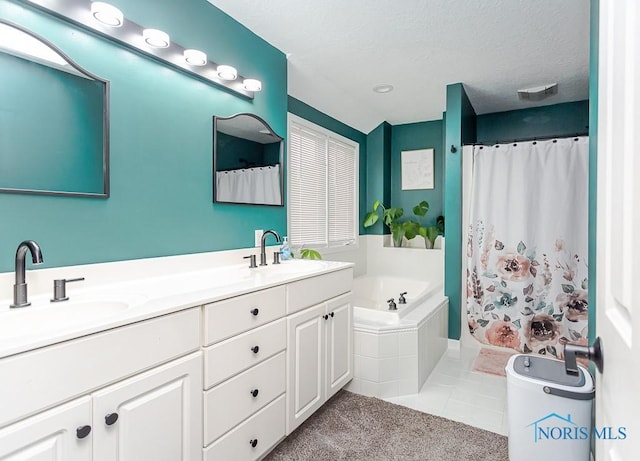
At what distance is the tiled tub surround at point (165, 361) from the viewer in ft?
2.88

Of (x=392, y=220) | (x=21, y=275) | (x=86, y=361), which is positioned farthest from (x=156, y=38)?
(x=392, y=220)

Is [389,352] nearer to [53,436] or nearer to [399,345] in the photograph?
[399,345]

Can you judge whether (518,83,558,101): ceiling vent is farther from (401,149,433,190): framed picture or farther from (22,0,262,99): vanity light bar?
(22,0,262,99): vanity light bar

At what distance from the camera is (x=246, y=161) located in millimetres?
2207

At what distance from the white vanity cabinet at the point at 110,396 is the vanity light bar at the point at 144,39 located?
124 cm

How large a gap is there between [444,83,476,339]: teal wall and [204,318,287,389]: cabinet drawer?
2.08 meters

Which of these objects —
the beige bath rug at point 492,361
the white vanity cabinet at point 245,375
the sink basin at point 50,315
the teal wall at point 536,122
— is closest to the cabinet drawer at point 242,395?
the white vanity cabinet at point 245,375

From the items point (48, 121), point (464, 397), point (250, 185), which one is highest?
point (48, 121)

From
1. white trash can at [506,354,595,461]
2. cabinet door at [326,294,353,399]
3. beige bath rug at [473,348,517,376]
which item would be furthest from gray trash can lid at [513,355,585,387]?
beige bath rug at [473,348,517,376]

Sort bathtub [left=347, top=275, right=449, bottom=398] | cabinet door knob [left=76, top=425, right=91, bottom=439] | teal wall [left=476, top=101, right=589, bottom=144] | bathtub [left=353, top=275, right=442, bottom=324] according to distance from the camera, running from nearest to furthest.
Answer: cabinet door knob [left=76, top=425, right=91, bottom=439] < bathtub [left=347, top=275, right=449, bottom=398] < teal wall [left=476, top=101, right=589, bottom=144] < bathtub [left=353, top=275, right=442, bottom=324]

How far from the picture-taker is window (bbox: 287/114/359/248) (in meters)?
3.08

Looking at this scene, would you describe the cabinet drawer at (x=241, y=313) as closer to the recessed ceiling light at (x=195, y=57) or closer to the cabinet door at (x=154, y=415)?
the cabinet door at (x=154, y=415)

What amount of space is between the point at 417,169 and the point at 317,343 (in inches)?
113

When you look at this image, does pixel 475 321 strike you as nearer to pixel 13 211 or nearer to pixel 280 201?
pixel 280 201
